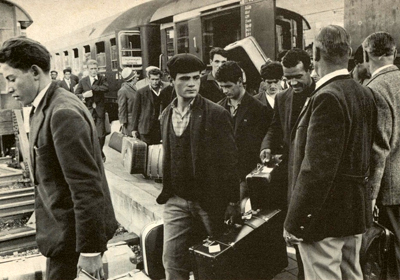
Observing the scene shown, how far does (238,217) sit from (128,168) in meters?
3.43

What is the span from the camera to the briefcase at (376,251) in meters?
2.81

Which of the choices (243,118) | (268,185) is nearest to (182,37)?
(243,118)

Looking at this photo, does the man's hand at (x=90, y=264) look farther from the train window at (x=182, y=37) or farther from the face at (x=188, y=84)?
the train window at (x=182, y=37)

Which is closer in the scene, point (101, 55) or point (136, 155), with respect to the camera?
point (136, 155)

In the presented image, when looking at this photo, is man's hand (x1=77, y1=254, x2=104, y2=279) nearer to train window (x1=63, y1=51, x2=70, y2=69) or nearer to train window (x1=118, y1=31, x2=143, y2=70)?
train window (x1=118, y1=31, x2=143, y2=70)

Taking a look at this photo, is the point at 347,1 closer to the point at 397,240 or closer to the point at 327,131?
the point at 397,240

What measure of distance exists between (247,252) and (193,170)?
76 centimetres

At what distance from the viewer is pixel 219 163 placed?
286 cm

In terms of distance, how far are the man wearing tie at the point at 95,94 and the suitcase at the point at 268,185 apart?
511 centimetres

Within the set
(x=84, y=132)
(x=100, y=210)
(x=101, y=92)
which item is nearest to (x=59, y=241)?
(x=100, y=210)

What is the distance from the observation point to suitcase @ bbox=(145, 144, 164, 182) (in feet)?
→ 20.1

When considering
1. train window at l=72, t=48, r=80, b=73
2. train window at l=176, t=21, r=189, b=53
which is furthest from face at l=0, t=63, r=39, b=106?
train window at l=72, t=48, r=80, b=73

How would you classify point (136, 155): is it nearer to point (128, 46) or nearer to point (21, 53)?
point (21, 53)

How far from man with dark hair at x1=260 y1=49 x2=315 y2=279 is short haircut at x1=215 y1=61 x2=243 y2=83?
435 mm
